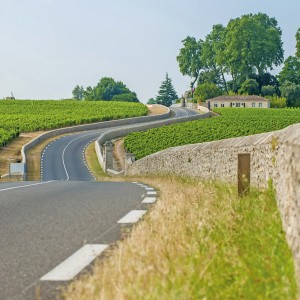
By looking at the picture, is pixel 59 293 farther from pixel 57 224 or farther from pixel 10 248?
pixel 57 224

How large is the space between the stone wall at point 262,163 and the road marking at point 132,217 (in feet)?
6.00

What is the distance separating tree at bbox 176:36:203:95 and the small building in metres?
26.9

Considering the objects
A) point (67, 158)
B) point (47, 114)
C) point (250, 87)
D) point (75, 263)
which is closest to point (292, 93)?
point (250, 87)

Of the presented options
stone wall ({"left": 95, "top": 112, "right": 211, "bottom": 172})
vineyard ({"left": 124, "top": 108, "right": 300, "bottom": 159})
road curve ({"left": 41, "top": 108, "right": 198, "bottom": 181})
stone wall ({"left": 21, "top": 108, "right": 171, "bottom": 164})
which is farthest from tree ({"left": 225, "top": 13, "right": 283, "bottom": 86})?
road curve ({"left": 41, "top": 108, "right": 198, "bottom": 181})

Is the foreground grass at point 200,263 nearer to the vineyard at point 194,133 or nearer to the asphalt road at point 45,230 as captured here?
the asphalt road at point 45,230

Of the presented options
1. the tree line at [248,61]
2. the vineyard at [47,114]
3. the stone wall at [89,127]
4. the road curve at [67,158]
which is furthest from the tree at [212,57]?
the road curve at [67,158]

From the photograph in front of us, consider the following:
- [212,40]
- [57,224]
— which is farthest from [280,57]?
[57,224]

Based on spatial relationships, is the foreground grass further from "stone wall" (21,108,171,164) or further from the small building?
the small building

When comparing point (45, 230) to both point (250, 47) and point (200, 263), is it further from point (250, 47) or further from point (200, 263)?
point (250, 47)

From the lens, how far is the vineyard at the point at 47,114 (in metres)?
85.2

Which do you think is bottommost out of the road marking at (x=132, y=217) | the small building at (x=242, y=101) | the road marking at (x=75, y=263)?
the road marking at (x=132, y=217)

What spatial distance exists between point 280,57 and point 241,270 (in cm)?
15625

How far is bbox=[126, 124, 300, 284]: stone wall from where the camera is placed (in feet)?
15.3

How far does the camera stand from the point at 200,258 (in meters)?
4.73
